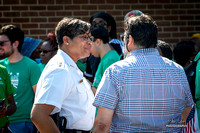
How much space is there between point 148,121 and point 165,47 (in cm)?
188

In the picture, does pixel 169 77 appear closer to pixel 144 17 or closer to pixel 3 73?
pixel 144 17

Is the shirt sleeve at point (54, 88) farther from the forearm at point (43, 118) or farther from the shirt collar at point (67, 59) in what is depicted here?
the shirt collar at point (67, 59)

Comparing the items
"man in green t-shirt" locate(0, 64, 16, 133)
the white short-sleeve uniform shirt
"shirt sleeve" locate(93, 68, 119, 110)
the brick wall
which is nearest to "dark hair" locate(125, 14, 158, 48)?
"shirt sleeve" locate(93, 68, 119, 110)

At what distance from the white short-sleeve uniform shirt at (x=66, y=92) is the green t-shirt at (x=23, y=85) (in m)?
1.61

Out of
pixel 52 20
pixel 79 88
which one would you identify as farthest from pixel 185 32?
pixel 79 88

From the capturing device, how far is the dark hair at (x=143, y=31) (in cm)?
228

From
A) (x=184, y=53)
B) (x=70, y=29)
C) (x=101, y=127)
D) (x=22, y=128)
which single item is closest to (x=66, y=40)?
(x=70, y=29)

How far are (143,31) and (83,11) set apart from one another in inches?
160

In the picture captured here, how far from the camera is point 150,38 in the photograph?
230 centimetres

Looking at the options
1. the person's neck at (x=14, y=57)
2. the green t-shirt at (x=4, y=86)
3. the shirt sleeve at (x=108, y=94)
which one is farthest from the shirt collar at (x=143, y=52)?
the person's neck at (x=14, y=57)

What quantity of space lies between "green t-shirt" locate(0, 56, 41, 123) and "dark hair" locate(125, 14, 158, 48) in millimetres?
2248

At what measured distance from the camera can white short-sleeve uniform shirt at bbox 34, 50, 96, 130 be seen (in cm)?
243

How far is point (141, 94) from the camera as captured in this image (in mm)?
2166

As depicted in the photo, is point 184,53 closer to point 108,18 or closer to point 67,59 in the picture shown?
point 108,18
